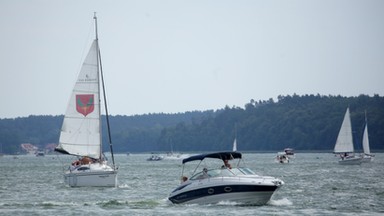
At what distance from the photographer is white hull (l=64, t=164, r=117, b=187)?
69.9 m

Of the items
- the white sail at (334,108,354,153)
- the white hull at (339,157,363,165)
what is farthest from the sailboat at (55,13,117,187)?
the white sail at (334,108,354,153)

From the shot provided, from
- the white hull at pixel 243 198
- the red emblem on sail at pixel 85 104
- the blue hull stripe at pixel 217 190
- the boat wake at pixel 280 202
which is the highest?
the red emblem on sail at pixel 85 104

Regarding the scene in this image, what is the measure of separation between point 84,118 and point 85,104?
4.19ft

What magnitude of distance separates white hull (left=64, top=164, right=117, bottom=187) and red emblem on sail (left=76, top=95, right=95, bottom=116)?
530 cm

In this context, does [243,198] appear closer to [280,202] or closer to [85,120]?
[280,202]

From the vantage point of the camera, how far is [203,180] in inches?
1949

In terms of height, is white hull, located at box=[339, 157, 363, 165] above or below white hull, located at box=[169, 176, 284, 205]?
above

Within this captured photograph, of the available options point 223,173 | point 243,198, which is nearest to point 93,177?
point 223,173

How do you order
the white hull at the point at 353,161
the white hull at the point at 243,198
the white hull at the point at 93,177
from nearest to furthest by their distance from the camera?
the white hull at the point at 243,198
the white hull at the point at 93,177
the white hull at the point at 353,161

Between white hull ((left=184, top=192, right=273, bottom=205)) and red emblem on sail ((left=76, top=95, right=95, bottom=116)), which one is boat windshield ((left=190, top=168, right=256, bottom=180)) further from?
red emblem on sail ((left=76, top=95, right=95, bottom=116))

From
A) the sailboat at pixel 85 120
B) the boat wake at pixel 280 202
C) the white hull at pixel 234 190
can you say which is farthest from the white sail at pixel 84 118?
the white hull at pixel 234 190

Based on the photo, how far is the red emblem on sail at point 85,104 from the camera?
7344 cm

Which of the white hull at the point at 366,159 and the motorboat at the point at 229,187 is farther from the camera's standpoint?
the white hull at the point at 366,159

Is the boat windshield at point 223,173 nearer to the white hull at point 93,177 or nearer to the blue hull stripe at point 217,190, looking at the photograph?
the blue hull stripe at point 217,190
